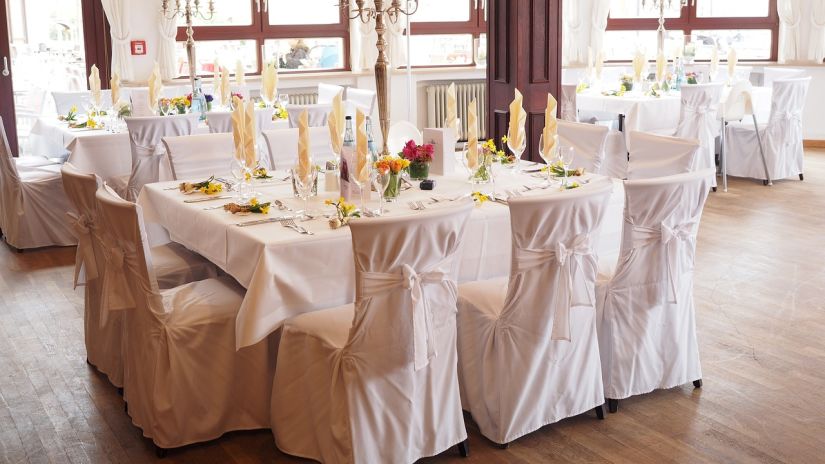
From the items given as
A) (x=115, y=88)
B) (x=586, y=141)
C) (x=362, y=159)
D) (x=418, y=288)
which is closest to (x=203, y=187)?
(x=362, y=159)

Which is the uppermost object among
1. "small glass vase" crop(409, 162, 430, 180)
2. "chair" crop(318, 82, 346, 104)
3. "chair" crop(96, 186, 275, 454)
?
"chair" crop(318, 82, 346, 104)

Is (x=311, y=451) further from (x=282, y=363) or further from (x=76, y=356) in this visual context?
(x=76, y=356)

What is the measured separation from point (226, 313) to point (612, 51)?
8.69 metres

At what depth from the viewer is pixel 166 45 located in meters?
9.34

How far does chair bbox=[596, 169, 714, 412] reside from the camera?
3.62 meters

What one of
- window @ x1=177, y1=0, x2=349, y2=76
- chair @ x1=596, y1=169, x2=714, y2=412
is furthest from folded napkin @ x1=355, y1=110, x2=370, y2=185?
window @ x1=177, y1=0, x2=349, y2=76

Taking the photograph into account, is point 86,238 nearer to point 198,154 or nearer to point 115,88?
point 198,154

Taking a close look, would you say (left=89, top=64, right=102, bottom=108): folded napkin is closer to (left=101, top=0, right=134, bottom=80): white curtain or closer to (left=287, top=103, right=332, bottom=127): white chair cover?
(left=101, top=0, right=134, bottom=80): white curtain

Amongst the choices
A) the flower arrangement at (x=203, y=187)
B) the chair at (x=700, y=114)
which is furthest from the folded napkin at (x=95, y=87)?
the chair at (x=700, y=114)

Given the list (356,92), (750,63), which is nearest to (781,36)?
(750,63)

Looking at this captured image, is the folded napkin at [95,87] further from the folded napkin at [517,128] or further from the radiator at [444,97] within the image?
the folded napkin at [517,128]

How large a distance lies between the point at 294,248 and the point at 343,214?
1.12ft

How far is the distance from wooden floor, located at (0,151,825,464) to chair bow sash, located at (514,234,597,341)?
0.49 metres

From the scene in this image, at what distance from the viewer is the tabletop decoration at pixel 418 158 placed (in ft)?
14.5
